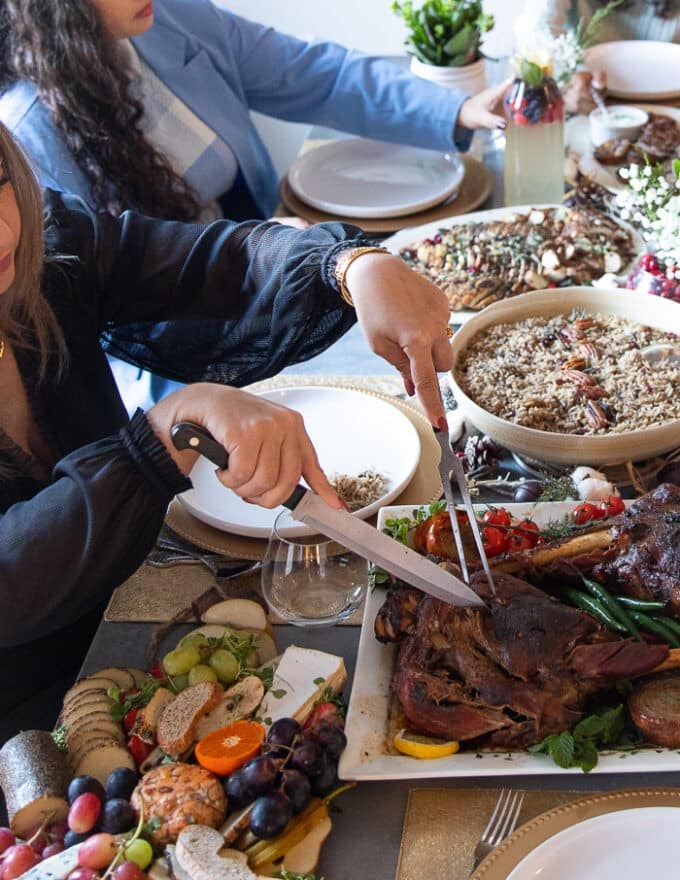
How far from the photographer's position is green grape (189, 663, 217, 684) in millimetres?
1031

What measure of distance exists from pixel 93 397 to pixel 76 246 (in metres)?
0.26

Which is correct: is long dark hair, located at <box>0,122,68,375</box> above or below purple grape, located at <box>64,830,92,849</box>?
above

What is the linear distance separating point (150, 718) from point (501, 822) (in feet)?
1.27

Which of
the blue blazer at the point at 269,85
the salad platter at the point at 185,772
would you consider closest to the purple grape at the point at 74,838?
the salad platter at the point at 185,772

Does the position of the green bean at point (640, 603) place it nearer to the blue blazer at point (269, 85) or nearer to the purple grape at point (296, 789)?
the purple grape at point (296, 789)

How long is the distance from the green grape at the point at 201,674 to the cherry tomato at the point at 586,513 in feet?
1.65

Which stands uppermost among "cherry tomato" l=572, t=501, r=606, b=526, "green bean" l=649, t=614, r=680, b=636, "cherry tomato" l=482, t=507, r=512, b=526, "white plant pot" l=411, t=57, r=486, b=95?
"white plant pot" l=411, t=57, r=486, b=95

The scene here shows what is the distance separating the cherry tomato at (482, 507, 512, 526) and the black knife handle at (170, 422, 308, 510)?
0.27m

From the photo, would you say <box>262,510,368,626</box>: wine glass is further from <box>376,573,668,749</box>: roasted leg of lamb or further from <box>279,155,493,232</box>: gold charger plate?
<box>279,155,493,232</box>: gold charger plate

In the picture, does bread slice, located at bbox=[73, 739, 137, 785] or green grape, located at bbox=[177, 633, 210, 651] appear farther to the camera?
green grape, located at bbox=[177, 633, 210, 651]

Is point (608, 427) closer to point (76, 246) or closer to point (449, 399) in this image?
point (449, 399)

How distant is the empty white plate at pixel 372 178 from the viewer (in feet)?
7.13

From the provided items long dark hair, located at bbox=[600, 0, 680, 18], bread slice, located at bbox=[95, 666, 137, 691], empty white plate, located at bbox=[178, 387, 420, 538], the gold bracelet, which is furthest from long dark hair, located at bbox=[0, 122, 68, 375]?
long dark hair, located at bbox=[600, 0, 680, 18]

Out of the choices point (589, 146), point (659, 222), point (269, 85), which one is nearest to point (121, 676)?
point (659, 222)
